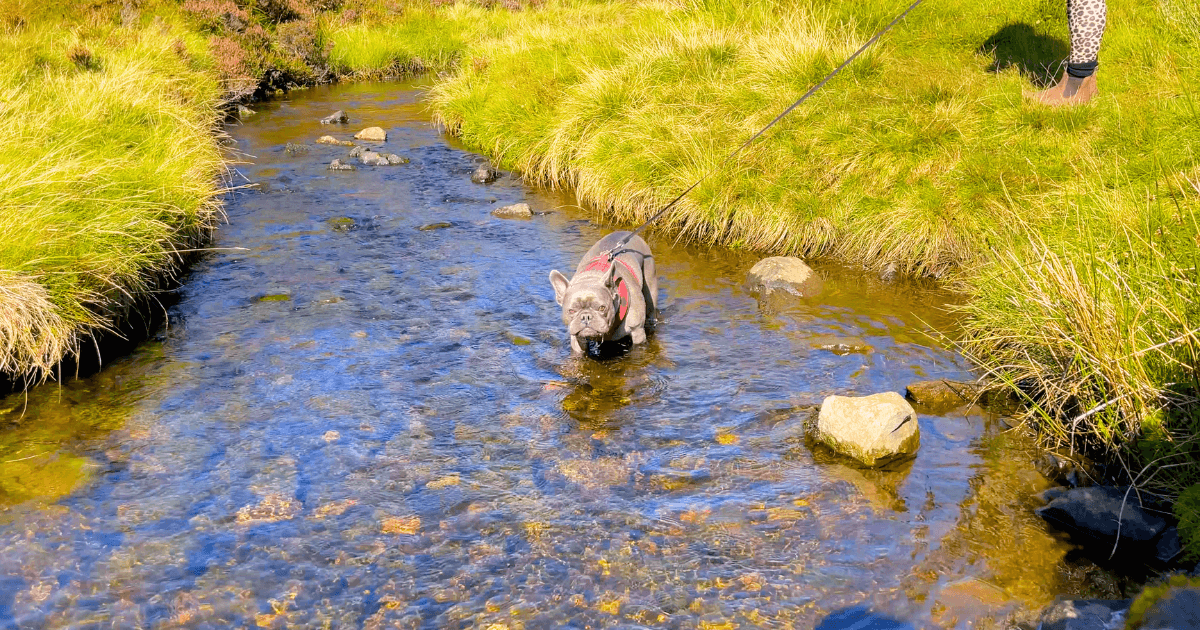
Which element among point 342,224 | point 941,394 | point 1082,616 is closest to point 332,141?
point 342,224

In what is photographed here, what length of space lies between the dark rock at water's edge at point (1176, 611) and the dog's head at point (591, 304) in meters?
5.01

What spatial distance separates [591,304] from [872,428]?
2751 millimetres

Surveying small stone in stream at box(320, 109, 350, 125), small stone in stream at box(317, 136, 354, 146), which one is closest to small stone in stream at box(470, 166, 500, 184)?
small stone in stream at box(317, 136, 354, 146)

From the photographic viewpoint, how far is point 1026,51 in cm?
1458

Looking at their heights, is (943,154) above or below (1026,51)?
below

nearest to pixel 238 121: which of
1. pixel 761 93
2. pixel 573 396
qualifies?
pixel 761 93

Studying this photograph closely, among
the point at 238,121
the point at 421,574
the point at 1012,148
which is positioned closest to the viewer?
the point at 421,574

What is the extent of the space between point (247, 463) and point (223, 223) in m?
7.04

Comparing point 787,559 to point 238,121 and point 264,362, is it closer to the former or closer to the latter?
point 264,362

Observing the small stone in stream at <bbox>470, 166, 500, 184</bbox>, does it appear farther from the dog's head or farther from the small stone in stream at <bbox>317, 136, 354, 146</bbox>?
the dog's head

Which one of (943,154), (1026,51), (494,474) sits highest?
(1026,51)

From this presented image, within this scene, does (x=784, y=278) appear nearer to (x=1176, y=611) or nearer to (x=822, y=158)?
(x=822, y=158)

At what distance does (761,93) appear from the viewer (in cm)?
1314

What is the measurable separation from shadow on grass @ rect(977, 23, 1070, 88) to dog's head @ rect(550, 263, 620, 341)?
332 inches
